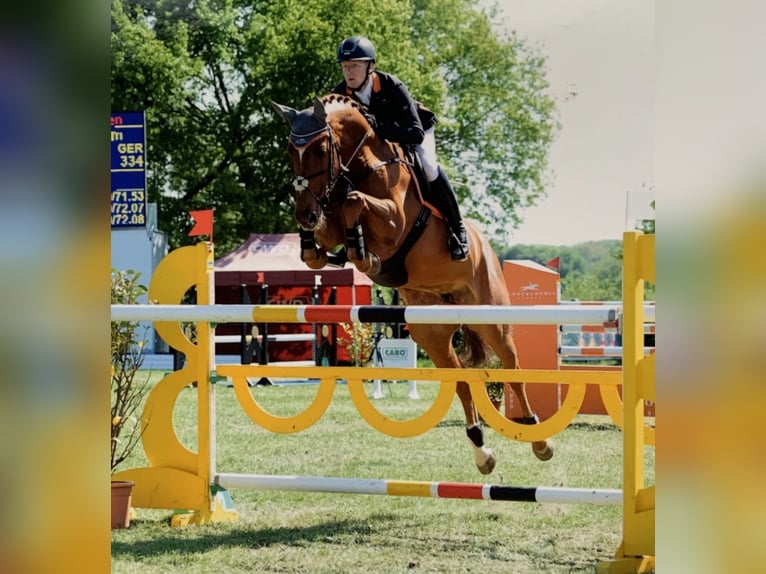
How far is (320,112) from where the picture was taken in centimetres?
341

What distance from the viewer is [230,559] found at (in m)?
2.70

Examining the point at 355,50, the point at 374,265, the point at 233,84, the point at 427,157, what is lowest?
the point at 374,265

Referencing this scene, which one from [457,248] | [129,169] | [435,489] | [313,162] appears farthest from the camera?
[129,169]

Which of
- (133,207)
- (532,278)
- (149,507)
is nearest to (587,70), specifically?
(133,207)

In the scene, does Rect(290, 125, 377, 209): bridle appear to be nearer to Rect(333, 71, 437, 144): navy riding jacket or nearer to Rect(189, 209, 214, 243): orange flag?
Rect(333, 71, 437, 144): navy riding jacket

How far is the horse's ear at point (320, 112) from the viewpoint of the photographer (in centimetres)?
339

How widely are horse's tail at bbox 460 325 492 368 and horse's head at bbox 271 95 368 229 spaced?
1.14m

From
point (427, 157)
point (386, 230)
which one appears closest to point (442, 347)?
point (386, 230)

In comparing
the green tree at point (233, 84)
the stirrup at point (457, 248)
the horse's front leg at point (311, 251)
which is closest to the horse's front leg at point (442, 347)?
the stirrup at point (457, 248)

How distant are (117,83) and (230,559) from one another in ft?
55.5

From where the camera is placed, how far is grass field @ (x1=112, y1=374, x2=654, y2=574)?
8.70 ft

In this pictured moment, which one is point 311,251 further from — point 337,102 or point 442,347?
point 442,347

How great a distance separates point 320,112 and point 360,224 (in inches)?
18.3
